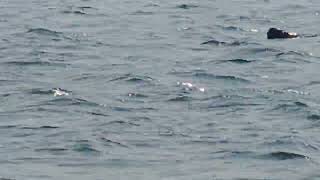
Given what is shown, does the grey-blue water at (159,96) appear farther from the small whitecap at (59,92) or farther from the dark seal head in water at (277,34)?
the dark seal head in water at (277,34)

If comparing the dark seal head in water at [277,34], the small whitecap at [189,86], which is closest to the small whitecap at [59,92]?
the small whitecap at [189,86]

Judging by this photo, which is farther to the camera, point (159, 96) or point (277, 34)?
point (277, 34)

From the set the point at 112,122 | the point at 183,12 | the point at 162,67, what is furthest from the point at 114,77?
the point at 183,12

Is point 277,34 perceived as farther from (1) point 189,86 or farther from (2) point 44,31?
(1) point 189,86

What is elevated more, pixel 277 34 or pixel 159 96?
pixel 277 34

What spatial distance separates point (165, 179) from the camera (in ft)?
63.1

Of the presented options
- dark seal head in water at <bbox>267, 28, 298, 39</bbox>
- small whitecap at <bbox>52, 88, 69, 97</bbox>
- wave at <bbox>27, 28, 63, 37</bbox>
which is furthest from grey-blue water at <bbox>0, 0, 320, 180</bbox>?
dark seal head in water at <bbox>267, 28, 298, 39</bbox>

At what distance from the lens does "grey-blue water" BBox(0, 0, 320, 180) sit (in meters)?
20.2

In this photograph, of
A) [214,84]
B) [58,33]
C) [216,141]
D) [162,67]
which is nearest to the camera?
[216,141]

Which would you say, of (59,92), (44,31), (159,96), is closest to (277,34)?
(44,31)

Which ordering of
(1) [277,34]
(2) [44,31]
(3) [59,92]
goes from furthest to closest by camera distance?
(2) [44,31] → (1) [277,34] → (3) [59,92]

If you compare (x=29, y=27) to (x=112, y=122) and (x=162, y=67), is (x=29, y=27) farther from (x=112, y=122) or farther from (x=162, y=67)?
(x=112, y=122)

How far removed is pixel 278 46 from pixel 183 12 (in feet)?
26.9

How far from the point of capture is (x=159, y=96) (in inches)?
1008
